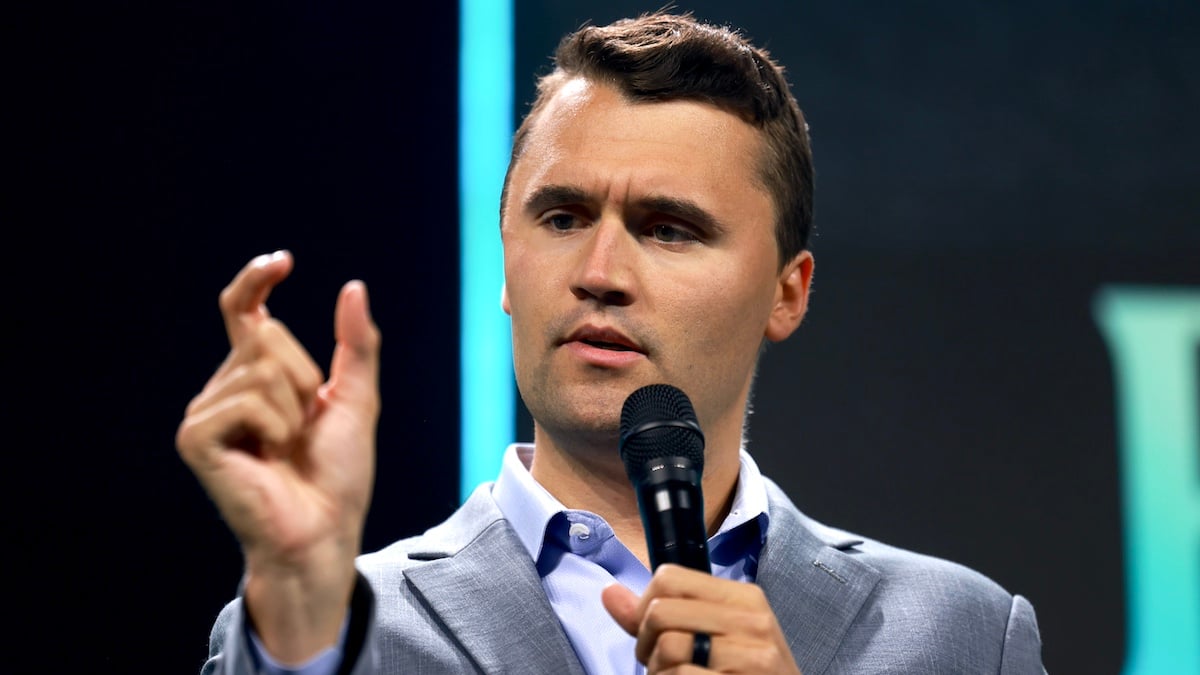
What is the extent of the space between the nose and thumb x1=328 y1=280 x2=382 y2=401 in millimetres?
643

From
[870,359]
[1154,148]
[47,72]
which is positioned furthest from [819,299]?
[47,72]

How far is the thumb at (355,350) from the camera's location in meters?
1.23

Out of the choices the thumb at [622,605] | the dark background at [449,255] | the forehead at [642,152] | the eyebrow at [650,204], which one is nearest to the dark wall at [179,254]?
the dark background at [449,255]

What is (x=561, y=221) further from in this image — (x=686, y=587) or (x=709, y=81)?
(x=686, y=587)

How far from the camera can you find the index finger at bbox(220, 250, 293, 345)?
1166 mm

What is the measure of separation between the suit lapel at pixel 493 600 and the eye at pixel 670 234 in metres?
0.53

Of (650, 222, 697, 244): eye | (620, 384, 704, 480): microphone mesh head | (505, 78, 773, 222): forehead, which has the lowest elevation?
(620, 384, 704, 480): microphone mesh head

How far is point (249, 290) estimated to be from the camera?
46.1 inches

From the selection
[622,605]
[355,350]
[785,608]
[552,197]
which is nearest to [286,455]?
[355,350]

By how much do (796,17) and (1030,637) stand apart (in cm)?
162

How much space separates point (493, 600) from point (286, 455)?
66 centimetres

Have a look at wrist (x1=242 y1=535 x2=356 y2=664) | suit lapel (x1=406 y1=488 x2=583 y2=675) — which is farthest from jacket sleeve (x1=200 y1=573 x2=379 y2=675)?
suit lapel (x1=406 y1=488 x2=583 y2=675)

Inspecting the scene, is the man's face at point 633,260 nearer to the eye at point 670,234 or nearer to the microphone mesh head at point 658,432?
the eye at point 670,234

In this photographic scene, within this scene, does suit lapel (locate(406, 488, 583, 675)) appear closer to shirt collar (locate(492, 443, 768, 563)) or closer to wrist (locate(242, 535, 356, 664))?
shirt collar (locate(492, 443, 768, 563))
